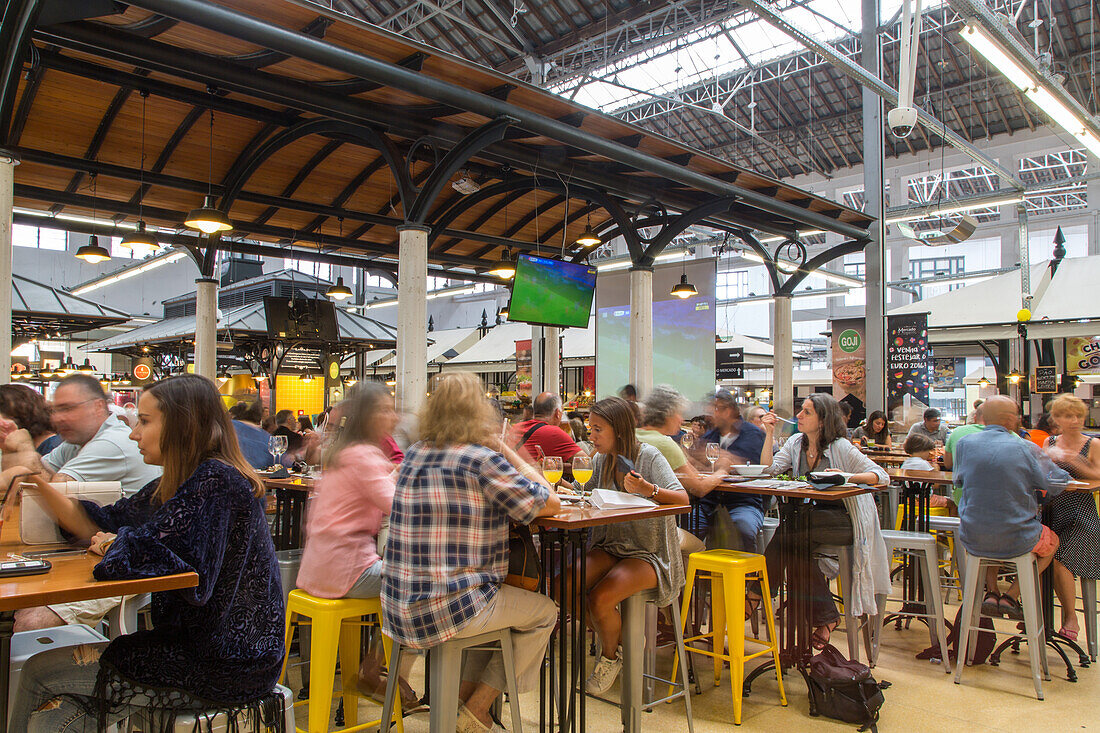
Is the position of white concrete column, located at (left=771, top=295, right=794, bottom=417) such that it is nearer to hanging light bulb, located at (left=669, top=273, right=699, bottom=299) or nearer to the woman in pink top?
hanging light bulb, located at (left=669, top=273, right=699, bottom=299)

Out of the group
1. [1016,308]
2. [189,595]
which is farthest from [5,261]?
[1016,308]

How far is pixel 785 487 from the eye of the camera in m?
4.04

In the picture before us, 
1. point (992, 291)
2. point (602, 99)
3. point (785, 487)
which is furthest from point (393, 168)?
point (602, 99)

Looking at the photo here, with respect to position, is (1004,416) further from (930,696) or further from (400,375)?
(400,375)

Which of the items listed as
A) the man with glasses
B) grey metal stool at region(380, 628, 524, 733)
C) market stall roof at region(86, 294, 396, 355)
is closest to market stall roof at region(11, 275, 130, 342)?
market stall roof at region(86, 294, 396, 355)

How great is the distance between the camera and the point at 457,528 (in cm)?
261

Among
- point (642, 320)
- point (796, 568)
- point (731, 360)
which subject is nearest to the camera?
point (796, 568)

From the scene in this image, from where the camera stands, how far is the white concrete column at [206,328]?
1009cm

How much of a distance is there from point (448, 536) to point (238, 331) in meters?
11.3

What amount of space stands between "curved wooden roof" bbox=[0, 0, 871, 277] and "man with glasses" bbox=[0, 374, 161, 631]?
2328 mm

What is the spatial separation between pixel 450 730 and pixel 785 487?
2259 mm

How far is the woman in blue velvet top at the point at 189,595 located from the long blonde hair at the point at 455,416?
69 centimetres

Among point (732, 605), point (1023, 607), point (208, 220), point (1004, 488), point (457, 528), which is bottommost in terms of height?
point (1023, 607)

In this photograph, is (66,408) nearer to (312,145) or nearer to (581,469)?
(581,469)
